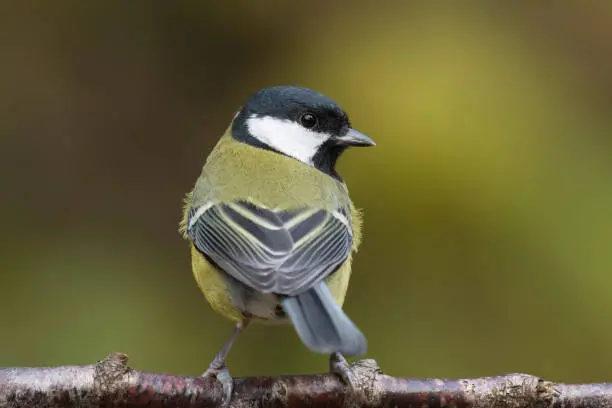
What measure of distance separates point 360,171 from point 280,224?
1214 millimetres

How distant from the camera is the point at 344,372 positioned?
2.06 m

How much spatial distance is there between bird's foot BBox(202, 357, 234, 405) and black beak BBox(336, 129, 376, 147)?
2.59 ft

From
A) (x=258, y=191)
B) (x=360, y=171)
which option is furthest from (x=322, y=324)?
A: (x=360, y=171)

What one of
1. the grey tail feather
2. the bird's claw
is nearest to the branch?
the bird's claw

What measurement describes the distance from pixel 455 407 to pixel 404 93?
157 centimetres

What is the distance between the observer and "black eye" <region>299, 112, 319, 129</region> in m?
2.63

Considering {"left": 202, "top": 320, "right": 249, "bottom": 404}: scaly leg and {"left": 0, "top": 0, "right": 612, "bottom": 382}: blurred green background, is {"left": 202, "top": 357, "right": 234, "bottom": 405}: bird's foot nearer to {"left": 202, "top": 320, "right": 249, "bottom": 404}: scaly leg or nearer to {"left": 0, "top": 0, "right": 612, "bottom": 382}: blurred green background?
{"left": 202, "top": 320, "right": 249, "bottom": 404}: scaly leg

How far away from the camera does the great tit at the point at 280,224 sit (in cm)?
194

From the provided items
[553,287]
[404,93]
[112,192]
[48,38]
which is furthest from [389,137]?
[48,38]

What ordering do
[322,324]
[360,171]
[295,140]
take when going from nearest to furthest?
[322,324] → [295,140] → [360,171]

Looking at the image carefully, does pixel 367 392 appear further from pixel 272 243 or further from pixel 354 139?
pixel 354 139

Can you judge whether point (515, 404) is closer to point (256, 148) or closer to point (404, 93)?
point (256, 148)

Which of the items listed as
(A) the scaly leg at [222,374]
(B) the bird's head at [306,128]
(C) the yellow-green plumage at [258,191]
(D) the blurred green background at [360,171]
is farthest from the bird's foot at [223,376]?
(D) the blurred green background at [360,171]

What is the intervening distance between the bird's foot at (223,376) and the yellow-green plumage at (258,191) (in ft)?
0.44
